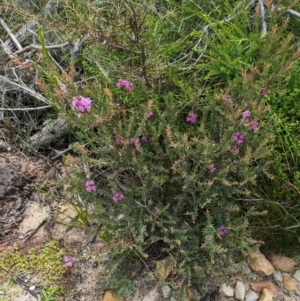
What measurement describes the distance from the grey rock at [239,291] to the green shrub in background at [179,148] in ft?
0.58

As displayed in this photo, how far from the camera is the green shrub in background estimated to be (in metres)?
1.94

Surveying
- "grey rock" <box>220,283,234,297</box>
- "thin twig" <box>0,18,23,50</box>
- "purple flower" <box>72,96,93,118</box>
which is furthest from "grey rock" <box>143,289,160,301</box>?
"thin twig" <box>0,18,23,50</box>

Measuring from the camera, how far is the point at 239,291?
2.25 metres

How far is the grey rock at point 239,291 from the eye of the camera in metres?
2.24

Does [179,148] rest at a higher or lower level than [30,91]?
higher

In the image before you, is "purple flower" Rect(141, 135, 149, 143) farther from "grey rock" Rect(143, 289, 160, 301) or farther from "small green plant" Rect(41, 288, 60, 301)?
"small green plant" Rect(41, 288, 60, 301)

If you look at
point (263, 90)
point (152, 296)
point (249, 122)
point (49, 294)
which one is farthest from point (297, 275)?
point (49, 294)

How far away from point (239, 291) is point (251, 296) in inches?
2.8

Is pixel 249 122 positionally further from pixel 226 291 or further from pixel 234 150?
pixel 226 291

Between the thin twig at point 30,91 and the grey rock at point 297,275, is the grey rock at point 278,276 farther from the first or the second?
the thin twig at point 30,91

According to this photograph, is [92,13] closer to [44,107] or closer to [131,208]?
[44,107]

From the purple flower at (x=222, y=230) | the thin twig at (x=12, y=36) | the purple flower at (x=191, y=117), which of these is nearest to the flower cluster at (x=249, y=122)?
the purple flower at (x=191, y=117)

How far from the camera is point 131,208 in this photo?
2.10 metres

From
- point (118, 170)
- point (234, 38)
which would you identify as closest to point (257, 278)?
point (118, 170)
